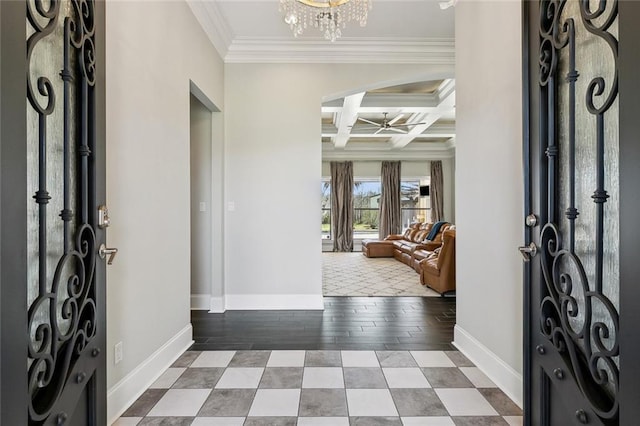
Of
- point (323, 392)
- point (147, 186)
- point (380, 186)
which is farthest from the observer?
point (380, 186)

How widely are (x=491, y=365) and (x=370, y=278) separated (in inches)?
138

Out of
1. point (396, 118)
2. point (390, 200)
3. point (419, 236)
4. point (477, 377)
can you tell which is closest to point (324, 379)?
point (477, 377)

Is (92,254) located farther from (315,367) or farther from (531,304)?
(531,304)

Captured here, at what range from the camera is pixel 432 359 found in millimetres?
2439

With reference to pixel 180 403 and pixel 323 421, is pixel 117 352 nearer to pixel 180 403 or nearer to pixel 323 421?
pixel 180 403

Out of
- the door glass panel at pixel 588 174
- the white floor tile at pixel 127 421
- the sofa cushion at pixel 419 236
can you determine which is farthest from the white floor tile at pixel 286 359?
the sofa cushion at pixel 419 236

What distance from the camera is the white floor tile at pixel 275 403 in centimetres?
177

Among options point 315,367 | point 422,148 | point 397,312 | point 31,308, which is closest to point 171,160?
point 31,308

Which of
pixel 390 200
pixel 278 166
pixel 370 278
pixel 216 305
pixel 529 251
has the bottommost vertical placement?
pixel 370 278

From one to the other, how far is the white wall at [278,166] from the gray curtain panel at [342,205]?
5863 millimetres

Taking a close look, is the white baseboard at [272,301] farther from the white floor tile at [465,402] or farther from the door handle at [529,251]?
the door handle at [529,251]

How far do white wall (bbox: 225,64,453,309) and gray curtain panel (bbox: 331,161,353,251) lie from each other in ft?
19.2

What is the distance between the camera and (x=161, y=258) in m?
2.29

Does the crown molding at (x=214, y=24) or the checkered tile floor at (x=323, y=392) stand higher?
the crown molding at (x=214, y=24)
